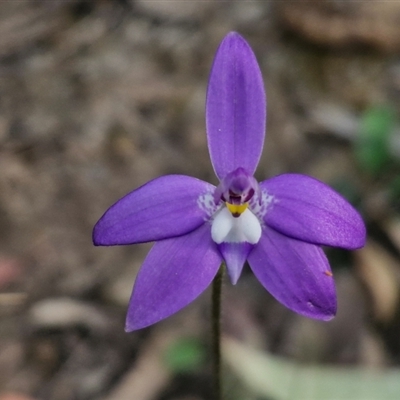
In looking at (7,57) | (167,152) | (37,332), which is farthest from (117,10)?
(37,332)

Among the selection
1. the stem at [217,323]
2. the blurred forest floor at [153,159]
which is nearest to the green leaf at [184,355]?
the blurred forest floor at [153,159]

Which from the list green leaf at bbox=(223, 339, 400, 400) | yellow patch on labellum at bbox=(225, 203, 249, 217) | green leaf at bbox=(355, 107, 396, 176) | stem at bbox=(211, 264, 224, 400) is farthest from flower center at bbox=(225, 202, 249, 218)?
green leaf at bbox=(355, 107, 396, 176)

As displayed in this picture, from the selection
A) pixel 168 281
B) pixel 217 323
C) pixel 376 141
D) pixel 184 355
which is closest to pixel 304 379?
pixel 184 355

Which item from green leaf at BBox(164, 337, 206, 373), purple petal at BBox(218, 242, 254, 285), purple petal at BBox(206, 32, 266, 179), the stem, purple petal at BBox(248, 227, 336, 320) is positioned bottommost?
green leaf at BBox(164, 337, 206, 373)

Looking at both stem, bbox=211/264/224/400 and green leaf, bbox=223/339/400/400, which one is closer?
stem, bbox=211/264/224/400

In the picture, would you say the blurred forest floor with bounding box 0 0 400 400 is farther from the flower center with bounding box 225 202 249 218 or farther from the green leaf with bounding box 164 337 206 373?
the flower center with bounding box 225 202 249 218

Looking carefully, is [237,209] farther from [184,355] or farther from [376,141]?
[376,141]

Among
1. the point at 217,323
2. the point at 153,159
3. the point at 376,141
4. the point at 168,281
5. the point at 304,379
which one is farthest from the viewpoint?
the point at 153,159

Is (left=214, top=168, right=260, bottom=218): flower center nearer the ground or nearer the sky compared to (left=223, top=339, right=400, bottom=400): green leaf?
nearer the sky
